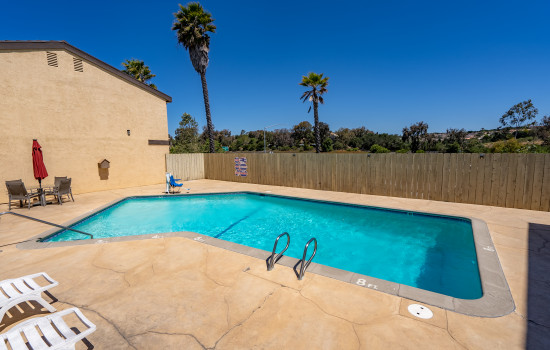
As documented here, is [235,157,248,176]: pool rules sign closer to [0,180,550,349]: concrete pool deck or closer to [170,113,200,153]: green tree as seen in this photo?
[0,180,550,349]: concrete pool deck

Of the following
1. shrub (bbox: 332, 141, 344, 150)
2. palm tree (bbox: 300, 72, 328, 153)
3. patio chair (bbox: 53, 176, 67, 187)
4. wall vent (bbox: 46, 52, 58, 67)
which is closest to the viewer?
patio chair (bbox: 53, 176, 67, 187)

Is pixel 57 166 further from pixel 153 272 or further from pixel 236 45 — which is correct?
pixel 236 45

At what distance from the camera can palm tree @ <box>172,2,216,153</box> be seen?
1759 cm

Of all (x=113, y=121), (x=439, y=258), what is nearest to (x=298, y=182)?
(x=439, y=258)

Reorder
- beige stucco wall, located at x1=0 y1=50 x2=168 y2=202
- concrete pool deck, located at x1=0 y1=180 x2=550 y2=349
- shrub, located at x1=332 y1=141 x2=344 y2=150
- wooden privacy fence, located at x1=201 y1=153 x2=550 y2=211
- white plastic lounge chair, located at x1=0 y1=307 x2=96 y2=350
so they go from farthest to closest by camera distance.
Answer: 1. shrub, located at x1=332 y1=141 x2=344 y2=150
2. beige stucco wall, located at x1=0 y1=50 x2=168 y2=202
3. wooden privacy fence, located at x1=201 y1=153 x2=550 y2=211
4. concrete pool deck, located at x1=0 y1=180 x2=550 y2=349
5. white plastic lounge chair, located at x1=0 y1=307 x2=96 y2=350

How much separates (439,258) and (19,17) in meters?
20.8

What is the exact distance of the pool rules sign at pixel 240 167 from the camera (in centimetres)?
1413

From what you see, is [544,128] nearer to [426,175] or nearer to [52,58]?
[426,175]

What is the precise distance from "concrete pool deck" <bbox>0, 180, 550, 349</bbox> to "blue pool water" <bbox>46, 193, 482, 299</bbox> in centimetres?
99

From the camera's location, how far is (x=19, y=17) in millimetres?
12648

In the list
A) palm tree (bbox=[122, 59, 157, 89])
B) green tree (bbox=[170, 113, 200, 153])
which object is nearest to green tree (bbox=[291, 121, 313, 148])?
green tree (bbox=[170, 113, 200, 153])

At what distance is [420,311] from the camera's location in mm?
3010

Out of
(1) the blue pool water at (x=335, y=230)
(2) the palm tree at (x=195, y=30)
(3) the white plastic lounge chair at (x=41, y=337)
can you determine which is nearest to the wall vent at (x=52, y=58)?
(1) the blue pool water at (x=335, y=230)

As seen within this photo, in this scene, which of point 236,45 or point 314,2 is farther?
point 236,45
